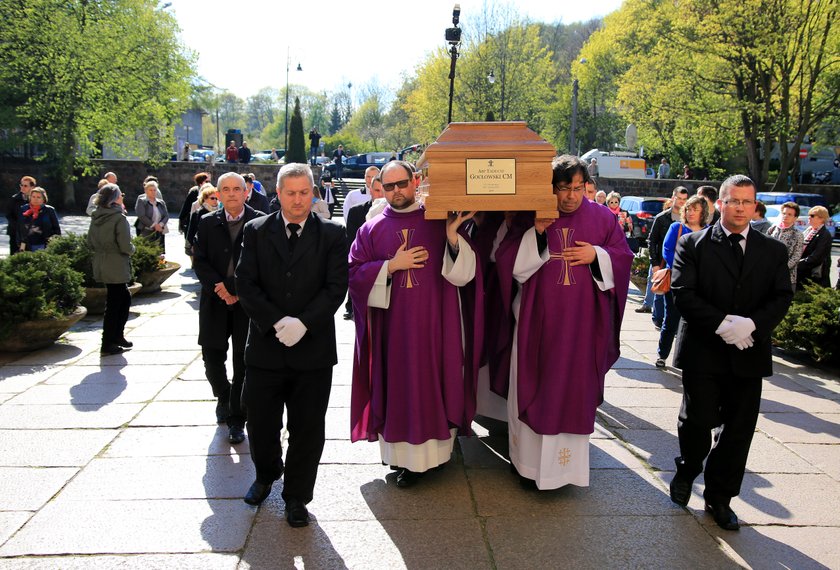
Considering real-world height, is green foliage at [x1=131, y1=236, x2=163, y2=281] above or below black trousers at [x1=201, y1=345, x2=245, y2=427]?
above

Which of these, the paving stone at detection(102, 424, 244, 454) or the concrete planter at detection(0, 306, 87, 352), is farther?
the concrete planter at detection(0, 306, 87, 352)

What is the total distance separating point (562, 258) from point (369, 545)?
2.06m

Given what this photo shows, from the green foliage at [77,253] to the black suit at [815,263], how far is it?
8.98m

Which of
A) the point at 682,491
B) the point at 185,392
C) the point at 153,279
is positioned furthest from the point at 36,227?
the point at 682,491

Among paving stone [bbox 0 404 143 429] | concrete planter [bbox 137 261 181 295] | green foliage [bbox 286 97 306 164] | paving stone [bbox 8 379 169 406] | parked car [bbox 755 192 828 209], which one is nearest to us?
paving stone [bbox 0 404 143 429]

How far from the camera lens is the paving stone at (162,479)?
4.54 metres

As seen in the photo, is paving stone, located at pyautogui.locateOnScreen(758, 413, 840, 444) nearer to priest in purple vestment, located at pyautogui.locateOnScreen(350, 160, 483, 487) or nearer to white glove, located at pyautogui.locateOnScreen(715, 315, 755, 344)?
white glove, located at pyautogui.locateOnScreen(715, 315, 755, 344)

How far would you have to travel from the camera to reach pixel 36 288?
26.2 feet

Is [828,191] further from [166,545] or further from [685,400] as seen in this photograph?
[166,545]

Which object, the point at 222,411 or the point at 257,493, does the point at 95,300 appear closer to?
the point at 222,411

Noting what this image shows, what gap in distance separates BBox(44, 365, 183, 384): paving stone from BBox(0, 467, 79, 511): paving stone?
2.20 m

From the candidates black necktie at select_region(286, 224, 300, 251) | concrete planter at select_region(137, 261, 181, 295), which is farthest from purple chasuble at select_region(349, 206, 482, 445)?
concrete planter at select_region(137, 261, 181, 295)

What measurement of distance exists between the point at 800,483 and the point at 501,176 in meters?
2.83

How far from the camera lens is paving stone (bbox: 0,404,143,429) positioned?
19.0 feet
